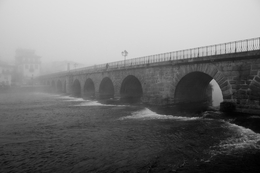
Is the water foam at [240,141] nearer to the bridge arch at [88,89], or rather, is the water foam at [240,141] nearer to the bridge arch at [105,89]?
the bridge arch at [105,89]

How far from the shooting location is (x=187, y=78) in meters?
19.3

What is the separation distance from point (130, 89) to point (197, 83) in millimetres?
11384

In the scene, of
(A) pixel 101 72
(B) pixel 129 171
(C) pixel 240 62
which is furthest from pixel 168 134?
(A) pixel 101 72

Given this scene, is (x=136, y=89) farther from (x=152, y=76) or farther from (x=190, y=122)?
(x=190, y=122)

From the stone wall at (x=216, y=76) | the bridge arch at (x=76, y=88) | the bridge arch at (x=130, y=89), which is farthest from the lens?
the bridge arch at (x=76, y=88)

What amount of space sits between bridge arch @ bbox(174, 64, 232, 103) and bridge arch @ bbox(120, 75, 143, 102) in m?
9.38

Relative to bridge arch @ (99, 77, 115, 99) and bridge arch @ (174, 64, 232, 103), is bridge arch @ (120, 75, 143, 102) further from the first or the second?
bridge arch @ (174, 64, 232, 103)

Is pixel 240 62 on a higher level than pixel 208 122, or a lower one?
higher

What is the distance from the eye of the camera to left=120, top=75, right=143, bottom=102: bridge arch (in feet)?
93.1

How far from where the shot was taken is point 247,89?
525 inches

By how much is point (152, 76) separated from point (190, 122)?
9499 mm

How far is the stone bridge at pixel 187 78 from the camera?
13289mm

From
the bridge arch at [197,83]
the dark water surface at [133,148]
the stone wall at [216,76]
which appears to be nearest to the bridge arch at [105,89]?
the stone wall at [216,76]

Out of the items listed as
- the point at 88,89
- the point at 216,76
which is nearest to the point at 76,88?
the point at 88,89
